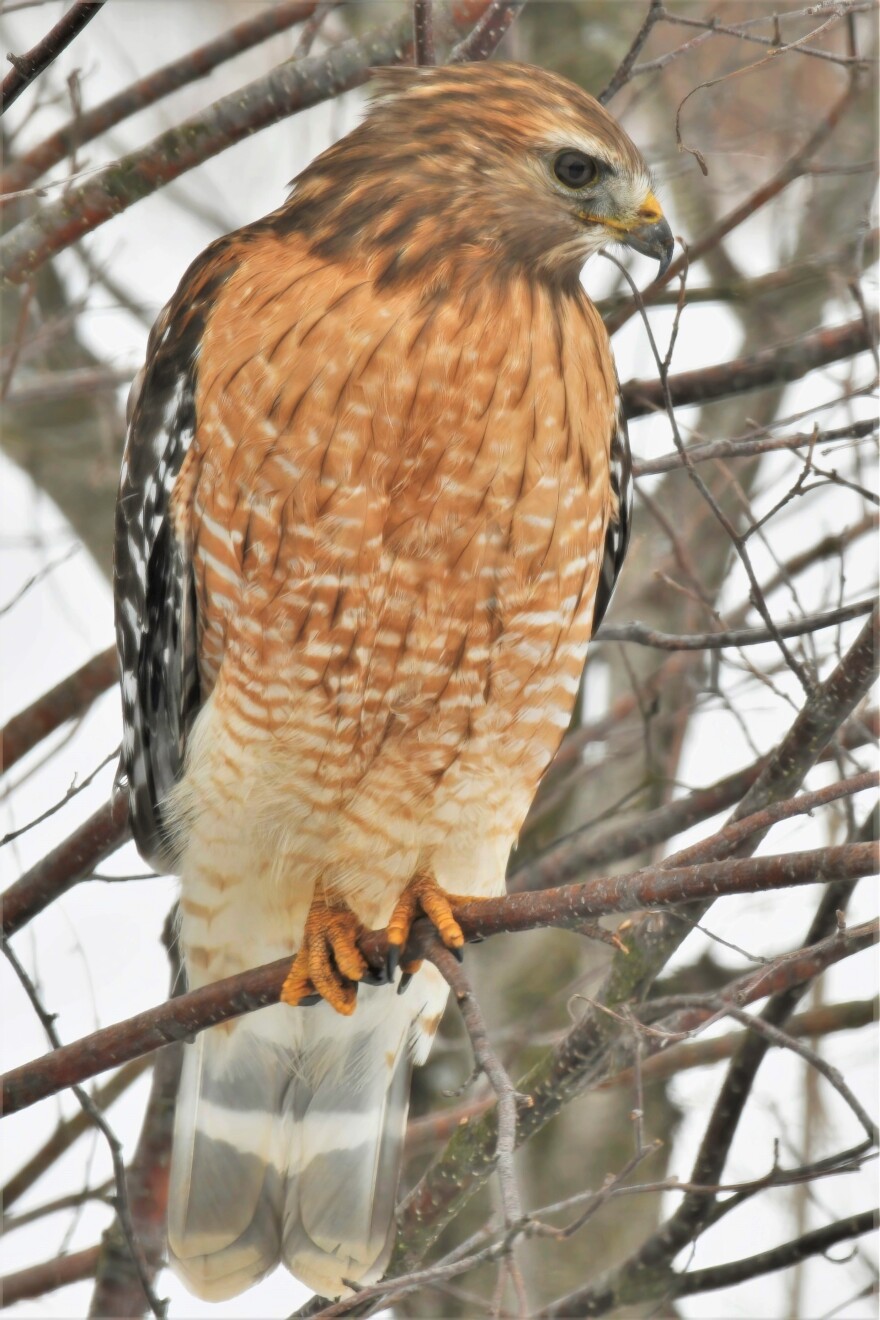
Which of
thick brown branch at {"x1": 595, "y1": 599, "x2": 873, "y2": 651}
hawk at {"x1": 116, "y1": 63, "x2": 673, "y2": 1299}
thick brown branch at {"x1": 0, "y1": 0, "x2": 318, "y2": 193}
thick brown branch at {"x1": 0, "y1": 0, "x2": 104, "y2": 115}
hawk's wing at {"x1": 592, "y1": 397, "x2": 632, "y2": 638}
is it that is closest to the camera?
thick brown branch at {"x1": 0, "y1": 0, "x2": 104, "y2": 115}

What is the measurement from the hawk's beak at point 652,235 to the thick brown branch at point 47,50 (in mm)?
1389

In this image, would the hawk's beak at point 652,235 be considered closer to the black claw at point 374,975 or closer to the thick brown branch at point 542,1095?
the thick brown branch at point 542,1095

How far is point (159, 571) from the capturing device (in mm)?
3764

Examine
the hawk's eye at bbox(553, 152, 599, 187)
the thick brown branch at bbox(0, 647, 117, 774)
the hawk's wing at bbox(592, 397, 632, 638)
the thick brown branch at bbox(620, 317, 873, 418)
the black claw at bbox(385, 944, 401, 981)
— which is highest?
the thick brown branch at bbox(620, 317, 873, 418)

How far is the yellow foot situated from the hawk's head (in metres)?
1.35

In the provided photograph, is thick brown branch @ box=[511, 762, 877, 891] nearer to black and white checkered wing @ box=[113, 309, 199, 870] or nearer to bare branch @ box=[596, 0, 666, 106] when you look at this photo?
black and white checkered wing @ box=[113, 309, 199, 870]

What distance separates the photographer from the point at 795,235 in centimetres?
644

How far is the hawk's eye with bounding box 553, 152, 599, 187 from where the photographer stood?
3457mm

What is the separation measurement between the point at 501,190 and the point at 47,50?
1.29 m

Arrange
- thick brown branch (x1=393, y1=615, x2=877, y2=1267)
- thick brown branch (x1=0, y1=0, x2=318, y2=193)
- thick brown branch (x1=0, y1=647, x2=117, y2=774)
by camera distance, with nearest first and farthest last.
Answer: thick brown branch (x1=393, y1=615, x2=877, y2=1267)
thick brown branch (x1=0, y1=647, x2=117, y2=774)
thick brown branch (x1=0, y1=0, x2=318, y2=193)

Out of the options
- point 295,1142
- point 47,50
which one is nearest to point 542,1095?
point 295,1142

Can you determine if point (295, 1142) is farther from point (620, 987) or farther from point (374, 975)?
point (620, 987)

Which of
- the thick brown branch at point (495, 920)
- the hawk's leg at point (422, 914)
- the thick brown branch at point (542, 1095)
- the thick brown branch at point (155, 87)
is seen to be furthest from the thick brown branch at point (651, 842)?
the thick brown branch at point (155, 87)

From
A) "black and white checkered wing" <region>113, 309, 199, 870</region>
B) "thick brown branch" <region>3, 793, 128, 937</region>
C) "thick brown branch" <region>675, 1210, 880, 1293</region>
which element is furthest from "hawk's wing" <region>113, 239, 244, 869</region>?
"thick brown branch" <region>675, 1210, 880, 1293</region>
